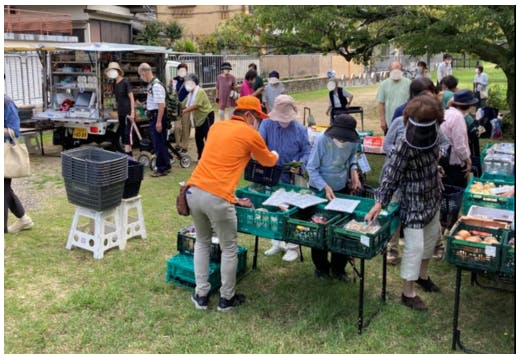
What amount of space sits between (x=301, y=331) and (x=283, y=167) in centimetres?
172

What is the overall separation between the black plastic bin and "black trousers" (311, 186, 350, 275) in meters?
2.20

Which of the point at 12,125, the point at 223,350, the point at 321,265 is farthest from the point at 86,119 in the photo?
the point at 223,350

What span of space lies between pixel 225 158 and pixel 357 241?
3.88ft

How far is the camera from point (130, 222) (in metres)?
6.37

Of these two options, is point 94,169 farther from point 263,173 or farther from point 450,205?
point 450,205

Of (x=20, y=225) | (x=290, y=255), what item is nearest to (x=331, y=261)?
(x=290, y=255)

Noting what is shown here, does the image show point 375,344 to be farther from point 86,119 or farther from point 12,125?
point 86,119

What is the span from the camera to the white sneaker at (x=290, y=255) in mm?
5613

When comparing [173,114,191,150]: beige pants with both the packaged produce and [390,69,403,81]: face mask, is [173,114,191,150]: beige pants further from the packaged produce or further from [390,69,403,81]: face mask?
the packaged produce

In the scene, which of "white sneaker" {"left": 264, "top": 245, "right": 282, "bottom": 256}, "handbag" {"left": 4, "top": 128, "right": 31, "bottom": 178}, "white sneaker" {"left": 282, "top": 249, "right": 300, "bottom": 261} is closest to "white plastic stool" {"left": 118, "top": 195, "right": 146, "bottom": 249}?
"handbag" {"left": 4, "top": 128, "right": 31, "bottom": 178}

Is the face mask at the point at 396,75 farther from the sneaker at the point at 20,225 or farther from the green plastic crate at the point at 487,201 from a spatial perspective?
the sneaker at the point at 20,225

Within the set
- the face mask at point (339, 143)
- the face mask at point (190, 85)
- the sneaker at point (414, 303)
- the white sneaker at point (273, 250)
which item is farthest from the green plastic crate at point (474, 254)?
the face mask at point (190, 85)

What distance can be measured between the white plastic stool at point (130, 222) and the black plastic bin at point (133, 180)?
6 cm

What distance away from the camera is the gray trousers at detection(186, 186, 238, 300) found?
4.17 metres
